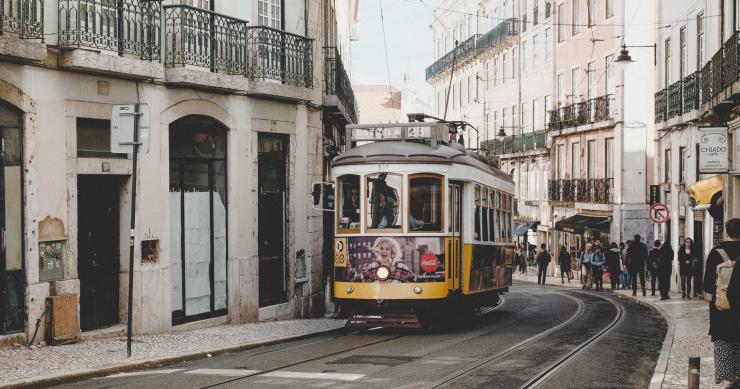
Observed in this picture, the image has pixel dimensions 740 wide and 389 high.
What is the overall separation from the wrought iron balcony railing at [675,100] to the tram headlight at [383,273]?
1589cm

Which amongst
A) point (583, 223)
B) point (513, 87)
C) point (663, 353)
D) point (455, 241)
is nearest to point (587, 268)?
point (583, 223)

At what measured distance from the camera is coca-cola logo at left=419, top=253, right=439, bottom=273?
54.6ft

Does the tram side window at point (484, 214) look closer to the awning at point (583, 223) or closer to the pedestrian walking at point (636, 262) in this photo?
the pedestrian walking at point (636, 262)

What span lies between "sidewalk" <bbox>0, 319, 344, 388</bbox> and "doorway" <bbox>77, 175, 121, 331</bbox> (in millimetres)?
689

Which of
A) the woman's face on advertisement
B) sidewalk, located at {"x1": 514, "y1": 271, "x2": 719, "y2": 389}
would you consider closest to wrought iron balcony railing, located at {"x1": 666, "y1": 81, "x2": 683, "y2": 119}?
sidewalk, located at {"x1": 514, "y1": 271, "x2": 719, "y2": 389}

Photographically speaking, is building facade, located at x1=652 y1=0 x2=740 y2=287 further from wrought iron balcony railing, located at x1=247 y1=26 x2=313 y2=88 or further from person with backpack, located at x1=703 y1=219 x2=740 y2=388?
person with backpack, located at x1=703 y1=219 x2=740 y2=388

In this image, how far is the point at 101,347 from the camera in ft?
47.4

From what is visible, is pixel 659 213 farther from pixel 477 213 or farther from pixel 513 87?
pixel 513 87

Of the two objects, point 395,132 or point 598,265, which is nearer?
point 395,132

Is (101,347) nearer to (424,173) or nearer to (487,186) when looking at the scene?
(424,173)

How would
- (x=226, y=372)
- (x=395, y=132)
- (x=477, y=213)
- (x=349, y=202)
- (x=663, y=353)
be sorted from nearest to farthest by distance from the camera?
(x=226, y=372)
(x=663, y=353)
(x=349, y=202)
(x=395, y=132)
(x=477, y=213)

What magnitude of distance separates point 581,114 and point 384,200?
Answer: 31176mm

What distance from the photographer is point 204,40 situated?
18.0m

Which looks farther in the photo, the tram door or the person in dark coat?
→ the person in dark coat
